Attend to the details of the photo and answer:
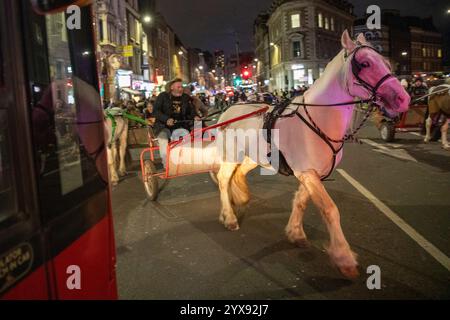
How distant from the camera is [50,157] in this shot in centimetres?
203

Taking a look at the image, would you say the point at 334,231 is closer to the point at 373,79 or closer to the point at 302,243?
the point at 302,243

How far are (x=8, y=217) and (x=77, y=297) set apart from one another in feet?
2.06

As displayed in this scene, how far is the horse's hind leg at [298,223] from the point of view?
202 inches

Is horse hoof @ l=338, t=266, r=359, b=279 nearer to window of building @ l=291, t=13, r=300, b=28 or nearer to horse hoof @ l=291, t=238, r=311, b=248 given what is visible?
horse hoof @ l=291, t=238, r=311, b=248

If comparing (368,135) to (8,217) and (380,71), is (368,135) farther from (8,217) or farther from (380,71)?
(8,217)

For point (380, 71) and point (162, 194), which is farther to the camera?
point (162, 194)

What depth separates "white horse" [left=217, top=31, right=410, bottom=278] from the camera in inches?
166

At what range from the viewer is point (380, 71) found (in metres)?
4.23

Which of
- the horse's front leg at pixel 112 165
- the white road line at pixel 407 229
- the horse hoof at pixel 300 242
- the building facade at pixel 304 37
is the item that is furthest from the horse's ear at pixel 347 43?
the building facade at pixel 304 37

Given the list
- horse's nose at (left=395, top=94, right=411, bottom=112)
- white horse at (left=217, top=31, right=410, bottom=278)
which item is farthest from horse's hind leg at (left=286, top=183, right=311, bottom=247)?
horse's nose at (left=395, top=94, right=411, bottom=112)

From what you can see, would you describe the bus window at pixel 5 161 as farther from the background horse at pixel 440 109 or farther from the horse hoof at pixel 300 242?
the background horse at pixel 440 109

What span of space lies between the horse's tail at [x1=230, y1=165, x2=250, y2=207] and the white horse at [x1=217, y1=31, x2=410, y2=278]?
1319 mm

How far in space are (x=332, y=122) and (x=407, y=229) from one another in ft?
6.68
